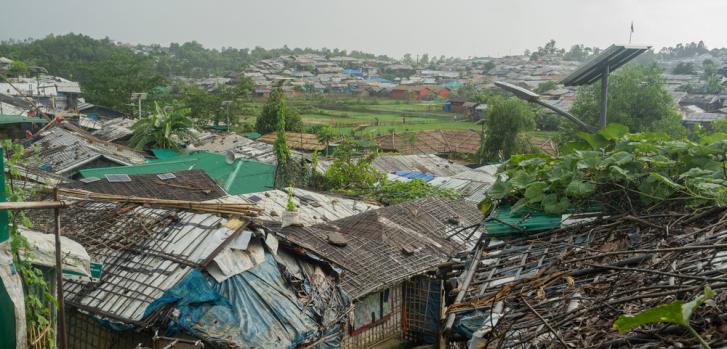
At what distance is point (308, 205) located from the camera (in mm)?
15578

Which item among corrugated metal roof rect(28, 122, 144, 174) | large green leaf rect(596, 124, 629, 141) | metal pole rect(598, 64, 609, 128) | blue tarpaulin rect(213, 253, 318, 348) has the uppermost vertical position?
metal pole rect(598, 64, 609, 128)

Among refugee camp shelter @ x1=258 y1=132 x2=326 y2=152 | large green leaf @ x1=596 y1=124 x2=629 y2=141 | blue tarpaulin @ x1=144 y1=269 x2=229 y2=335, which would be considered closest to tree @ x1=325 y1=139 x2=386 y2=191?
refugee camp shelter @ x1=258 y1=132 x2=326 y2=152

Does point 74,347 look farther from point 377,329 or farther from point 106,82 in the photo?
point 106,82

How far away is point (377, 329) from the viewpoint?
511 inches

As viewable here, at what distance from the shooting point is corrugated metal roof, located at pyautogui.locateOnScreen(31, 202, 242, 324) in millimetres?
9156

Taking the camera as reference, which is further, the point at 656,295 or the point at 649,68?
the point at 649,68

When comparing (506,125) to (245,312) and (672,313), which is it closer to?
(245,312)

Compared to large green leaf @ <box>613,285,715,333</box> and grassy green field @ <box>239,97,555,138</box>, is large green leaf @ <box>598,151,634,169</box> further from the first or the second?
grassy green field @ <box>239,97,555,138</box>

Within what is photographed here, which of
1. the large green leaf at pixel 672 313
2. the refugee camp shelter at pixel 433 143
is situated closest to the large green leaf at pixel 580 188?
the large green leaf at pixel 672 313

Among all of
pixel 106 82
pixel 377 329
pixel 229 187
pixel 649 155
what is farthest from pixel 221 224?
pixel 106 82

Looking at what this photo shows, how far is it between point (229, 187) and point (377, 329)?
802 cm

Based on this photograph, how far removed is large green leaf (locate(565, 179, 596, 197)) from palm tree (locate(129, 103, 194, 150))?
70.3ft

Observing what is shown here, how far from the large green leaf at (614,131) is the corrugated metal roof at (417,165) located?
21.5 m

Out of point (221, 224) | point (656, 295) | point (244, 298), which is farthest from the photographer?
point (221, 224)
